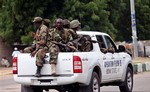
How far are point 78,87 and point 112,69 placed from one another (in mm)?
1770

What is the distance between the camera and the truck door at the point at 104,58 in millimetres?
13695

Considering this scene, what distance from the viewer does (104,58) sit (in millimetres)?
13805

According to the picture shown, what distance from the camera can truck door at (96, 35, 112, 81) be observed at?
13.7 m

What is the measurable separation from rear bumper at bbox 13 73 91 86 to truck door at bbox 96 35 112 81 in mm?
Answer: 1251

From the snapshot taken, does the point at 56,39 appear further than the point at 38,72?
Yes

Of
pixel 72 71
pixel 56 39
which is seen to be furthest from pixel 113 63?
pixel 72 71

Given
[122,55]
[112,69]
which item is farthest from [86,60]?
[122,55]

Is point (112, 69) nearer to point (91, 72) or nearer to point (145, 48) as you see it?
point (91, 72)

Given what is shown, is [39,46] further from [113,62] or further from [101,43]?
[113,62]

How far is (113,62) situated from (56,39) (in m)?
2.43

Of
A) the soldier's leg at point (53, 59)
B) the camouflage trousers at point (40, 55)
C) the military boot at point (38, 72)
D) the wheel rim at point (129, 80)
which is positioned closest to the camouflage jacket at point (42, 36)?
the camouflage trousers at point (40, 55)

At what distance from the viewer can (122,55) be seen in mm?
15180

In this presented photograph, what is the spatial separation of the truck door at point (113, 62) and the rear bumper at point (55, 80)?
6.14 ft

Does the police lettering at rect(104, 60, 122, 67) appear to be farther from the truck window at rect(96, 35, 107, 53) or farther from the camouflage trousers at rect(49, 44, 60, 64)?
the camouflage trousers at rect(49, 44, 60, 64)
